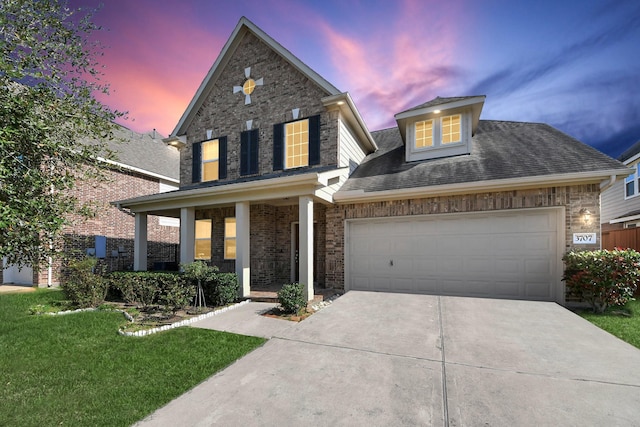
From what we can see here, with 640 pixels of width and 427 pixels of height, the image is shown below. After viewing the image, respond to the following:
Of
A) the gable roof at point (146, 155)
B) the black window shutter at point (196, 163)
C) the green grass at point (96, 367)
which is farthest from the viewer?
the gable roof at point (146, 155)

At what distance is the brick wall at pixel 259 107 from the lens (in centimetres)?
953

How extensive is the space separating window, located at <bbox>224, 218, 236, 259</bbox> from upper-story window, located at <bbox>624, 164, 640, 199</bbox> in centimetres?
1869

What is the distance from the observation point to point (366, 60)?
10719 millimetres

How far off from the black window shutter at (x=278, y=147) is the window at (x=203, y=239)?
410 cm

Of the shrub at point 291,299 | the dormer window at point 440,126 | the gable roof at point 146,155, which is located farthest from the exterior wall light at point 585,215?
the gable roof at point 146,155

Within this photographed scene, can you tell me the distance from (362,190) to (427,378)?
19.7ft

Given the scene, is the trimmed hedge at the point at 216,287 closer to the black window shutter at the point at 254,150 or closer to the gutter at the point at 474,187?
the gutter at the point at 474,187

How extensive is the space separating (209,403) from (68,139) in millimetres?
4876

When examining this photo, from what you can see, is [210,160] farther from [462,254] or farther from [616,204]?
[616,204]

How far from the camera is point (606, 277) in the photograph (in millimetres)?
6148

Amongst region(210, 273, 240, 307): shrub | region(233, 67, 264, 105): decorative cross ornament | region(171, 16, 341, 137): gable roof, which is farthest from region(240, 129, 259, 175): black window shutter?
region(210, 273, 240, 307): shrub

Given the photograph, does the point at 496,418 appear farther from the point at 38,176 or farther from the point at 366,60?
the point at 366,60

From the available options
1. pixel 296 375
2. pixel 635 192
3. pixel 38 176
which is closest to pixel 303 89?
pixel 38 176

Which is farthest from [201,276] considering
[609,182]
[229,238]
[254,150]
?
[609,182]
